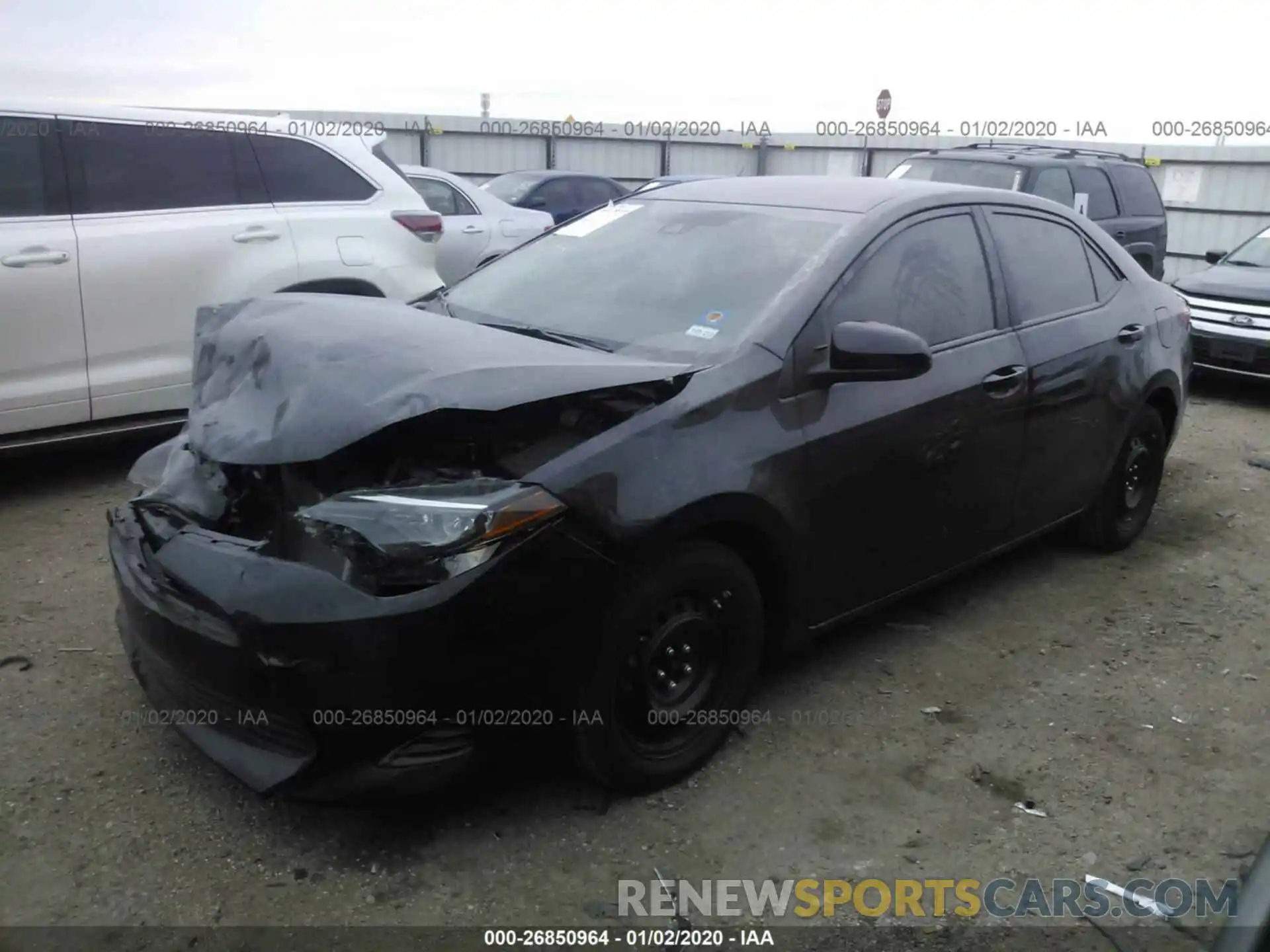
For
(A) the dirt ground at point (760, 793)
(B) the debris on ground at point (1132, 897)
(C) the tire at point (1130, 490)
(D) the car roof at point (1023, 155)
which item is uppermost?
(D) the car roof at point (1023, 155)

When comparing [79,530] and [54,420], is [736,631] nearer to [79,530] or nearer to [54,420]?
[79,530]

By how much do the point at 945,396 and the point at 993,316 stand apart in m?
0.54

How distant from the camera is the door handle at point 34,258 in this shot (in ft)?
16.0

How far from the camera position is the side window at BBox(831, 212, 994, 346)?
3.55 metres

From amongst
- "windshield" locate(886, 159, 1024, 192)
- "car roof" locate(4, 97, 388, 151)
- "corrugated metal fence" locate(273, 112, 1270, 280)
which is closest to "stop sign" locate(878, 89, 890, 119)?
"corrugated metal fence" locate(273, 112, 1270, 280)

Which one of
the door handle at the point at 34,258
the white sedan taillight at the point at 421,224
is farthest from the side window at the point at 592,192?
the door handle at the point at 34,258

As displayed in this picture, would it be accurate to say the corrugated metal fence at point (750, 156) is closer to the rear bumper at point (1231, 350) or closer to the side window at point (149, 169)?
the rear bumper at point (1231, 350)

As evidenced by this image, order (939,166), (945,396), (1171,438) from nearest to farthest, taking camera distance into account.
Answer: (945,396)
(1171,438)
(939,166)

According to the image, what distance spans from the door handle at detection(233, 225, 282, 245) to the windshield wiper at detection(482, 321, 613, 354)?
2496mm

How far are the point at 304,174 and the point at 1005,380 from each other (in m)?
3.97

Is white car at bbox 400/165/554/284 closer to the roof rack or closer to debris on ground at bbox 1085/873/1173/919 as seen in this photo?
the roof rack

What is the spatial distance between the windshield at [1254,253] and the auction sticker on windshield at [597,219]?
306 inches

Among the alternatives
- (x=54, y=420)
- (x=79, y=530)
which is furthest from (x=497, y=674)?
(x=54, y=420)

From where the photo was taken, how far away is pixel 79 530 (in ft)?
15.9
